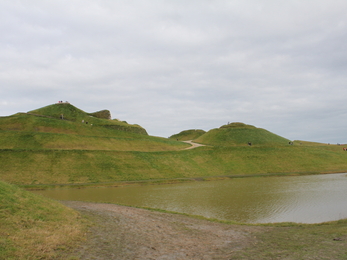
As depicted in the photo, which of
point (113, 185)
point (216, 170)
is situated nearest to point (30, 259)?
point (113, 185)

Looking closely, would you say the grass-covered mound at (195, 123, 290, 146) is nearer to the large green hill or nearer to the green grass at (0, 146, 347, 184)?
the large green hill

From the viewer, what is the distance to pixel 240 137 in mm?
124625

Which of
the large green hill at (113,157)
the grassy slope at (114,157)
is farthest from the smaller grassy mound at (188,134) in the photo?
the grassy slope at (114,157)

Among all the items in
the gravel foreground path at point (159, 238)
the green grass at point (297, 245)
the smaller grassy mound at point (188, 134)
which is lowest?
the gravel foreground path at point (159, 238)

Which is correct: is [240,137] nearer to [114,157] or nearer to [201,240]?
[114,157]

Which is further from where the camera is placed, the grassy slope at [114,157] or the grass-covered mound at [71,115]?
the grass-covered mound at [71,115]

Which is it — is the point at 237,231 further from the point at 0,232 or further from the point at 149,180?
the point at 149,180

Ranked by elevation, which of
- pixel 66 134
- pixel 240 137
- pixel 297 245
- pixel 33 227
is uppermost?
pixel 240 137

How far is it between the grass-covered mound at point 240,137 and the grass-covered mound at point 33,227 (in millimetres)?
105218

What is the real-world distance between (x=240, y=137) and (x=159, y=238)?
11366 cm

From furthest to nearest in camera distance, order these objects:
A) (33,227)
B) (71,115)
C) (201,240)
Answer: (71,115) → (201,240) → (33,227)

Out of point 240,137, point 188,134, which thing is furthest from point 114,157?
point 188,134

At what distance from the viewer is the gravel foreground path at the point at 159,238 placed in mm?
12859

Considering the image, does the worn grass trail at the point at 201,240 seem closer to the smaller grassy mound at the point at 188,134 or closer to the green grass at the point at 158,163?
the green grass at the point at 158,163
